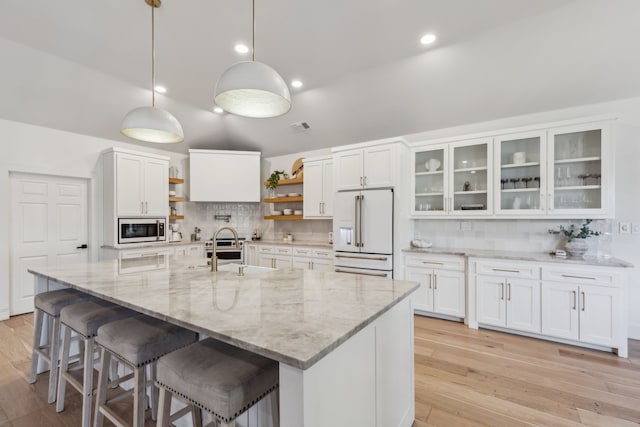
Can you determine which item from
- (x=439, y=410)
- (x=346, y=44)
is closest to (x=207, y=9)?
(x=346, y=44)

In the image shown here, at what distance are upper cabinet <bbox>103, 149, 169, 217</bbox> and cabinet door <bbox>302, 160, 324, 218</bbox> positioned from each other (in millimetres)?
2382

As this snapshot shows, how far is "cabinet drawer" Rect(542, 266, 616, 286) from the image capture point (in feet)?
9.27

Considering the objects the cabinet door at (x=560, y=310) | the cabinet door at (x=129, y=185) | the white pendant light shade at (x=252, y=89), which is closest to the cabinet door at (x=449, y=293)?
the cabinet door at (x=560, y=310)

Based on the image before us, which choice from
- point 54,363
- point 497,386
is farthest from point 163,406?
point 497,386

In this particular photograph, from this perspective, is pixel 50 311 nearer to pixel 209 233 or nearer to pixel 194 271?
pixel 194 271

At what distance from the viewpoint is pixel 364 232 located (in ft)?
13.1

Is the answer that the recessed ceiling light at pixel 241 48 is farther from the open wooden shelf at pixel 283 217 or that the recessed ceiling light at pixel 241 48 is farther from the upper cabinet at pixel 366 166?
the open wooden shelf at pixel 283 217

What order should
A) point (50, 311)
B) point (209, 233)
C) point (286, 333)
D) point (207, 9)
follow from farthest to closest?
point (209, 233) → point (207, 9) → point (50, 311) → point (286, 333)

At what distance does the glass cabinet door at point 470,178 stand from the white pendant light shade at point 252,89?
111 inches

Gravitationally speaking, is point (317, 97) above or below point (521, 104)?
above

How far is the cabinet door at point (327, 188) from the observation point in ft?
15.9

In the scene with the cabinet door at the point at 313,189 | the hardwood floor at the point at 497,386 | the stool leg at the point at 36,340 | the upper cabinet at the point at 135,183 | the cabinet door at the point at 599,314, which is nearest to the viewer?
the hardwood floor at the point at 497,386

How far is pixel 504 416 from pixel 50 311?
11.0 ft

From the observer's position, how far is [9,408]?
6.76 feet
